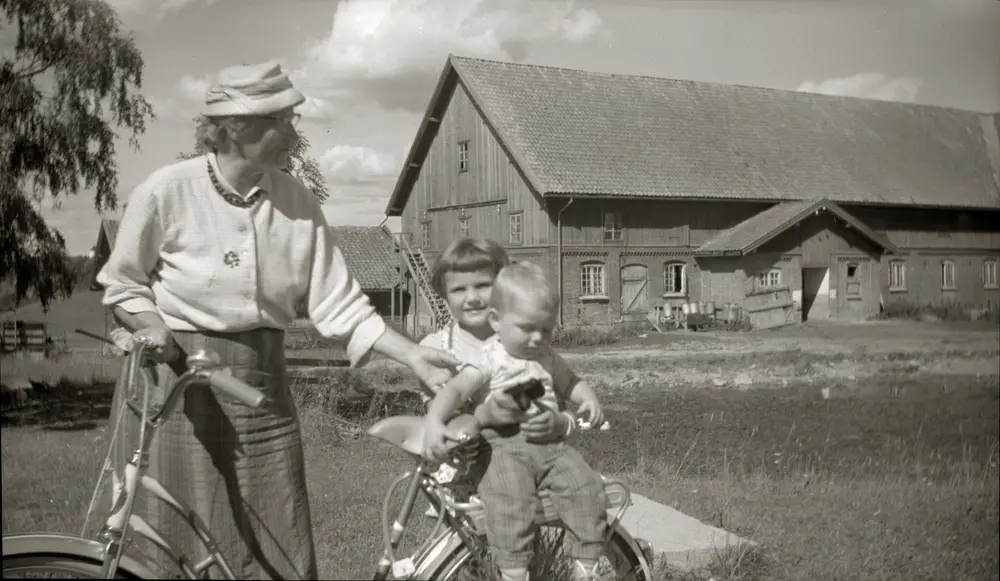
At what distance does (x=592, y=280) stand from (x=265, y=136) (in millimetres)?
1508

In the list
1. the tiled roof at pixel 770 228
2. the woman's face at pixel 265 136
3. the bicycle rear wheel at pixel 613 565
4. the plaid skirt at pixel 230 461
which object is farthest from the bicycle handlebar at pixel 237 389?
the tiled roof at pixel 770 228

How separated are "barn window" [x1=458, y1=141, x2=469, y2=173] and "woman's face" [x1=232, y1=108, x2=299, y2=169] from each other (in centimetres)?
101

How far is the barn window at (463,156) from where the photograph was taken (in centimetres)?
332

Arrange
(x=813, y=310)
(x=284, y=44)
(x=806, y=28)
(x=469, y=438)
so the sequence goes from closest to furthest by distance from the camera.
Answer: (x=469, y=438) < (x=284, y=44) < (x=806, y=28) < (x=813, y=310)

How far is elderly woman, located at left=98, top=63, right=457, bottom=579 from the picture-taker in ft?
7.61

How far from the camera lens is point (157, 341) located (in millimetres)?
2162

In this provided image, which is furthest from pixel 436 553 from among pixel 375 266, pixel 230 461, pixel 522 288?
pixel 375 266

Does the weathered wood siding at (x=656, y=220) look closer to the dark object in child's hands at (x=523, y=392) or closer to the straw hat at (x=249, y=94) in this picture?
the dark object in child's hands at (x=523, y=392)

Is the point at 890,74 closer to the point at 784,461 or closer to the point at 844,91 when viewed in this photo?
the point at 844,91

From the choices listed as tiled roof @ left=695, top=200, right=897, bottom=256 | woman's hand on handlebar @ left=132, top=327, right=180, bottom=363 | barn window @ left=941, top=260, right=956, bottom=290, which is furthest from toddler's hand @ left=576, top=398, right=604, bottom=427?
barn window @ left=941, top=260, right=956, bottom=290

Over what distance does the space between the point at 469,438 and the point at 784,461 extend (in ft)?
10.9

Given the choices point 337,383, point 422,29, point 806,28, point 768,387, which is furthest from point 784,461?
point 422,29

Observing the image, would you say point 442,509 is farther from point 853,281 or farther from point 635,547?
point 853,281

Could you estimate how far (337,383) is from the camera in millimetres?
3582
